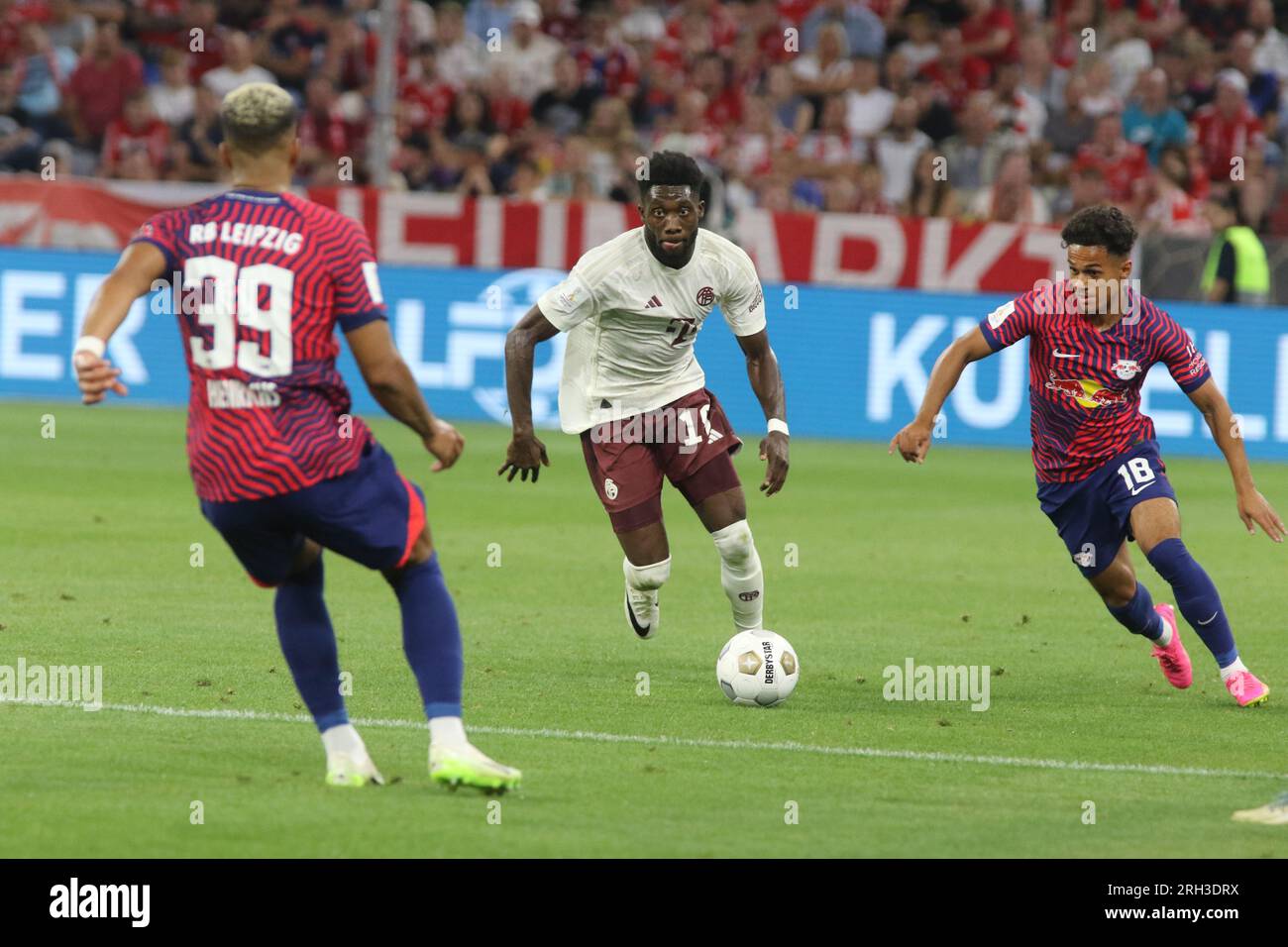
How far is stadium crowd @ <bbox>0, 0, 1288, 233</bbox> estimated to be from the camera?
2078 centimetres

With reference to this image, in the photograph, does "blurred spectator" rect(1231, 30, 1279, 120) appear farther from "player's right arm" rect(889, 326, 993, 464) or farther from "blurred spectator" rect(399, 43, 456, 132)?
"player's right arm" rect(889, 326, 993, 464)

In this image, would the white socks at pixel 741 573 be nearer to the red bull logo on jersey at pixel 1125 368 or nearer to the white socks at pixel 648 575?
the white socks at pixel 648 575

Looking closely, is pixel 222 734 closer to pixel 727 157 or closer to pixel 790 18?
pixel 727 157

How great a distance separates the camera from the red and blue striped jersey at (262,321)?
5789 millimetres

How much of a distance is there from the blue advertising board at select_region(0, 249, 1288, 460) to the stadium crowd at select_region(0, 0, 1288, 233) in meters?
2.09

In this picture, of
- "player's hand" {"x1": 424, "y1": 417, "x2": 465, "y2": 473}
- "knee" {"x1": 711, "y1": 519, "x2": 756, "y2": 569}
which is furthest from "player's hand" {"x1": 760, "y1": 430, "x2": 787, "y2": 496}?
"player's hand" {"x1": 424, "y1": 417, "x2": 465, "y2": 473}

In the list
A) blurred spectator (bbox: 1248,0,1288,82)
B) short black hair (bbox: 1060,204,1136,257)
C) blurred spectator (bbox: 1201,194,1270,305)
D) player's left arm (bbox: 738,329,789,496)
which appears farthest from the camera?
blurred spectator (bbox: 1248,0,1288,82)

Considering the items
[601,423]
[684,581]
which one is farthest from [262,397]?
[684,581]

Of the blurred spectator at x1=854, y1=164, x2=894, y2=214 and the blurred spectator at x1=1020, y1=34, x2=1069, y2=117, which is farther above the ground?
the blurred spectator at x1=1020, y1=34, x2=1069, y2=117

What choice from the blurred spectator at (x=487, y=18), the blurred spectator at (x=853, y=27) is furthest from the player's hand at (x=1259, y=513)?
the blurred spectator at (x=487, y=18)

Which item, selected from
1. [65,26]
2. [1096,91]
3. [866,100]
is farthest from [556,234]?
[65,26]

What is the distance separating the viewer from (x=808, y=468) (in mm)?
17188

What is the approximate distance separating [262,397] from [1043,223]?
15.1 meters

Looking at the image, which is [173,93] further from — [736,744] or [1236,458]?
[736,744]
